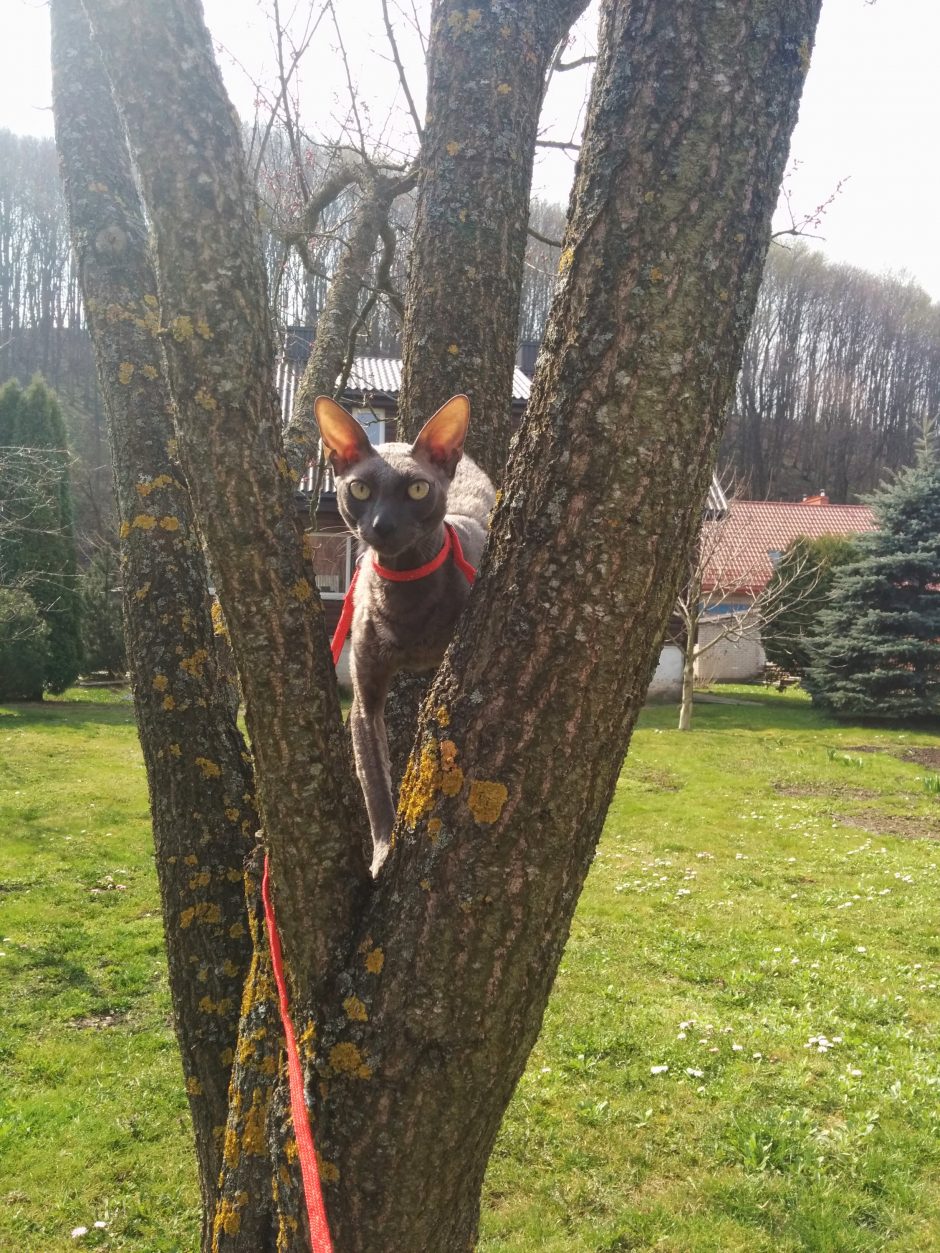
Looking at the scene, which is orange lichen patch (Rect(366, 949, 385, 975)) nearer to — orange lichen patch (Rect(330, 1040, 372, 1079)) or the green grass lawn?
orange lichen patch (Rect(330, 1040, 372, 1079))

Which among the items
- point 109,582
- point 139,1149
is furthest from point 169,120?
point 109,582

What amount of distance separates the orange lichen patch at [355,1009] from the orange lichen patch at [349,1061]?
0.12 feet

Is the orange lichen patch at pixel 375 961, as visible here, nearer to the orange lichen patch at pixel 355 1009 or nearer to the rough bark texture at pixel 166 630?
the orange lichen patch at pixel 355 1009

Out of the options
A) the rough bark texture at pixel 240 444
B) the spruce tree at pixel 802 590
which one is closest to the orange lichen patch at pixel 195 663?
the rough bark texture at pixel 240 444

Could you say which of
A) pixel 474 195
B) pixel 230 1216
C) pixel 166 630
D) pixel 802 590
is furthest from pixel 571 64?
pixel 802 590

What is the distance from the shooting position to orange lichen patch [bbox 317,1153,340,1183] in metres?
1.34

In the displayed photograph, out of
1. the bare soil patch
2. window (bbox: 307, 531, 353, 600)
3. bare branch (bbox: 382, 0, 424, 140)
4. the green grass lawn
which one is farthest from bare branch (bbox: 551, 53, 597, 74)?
window (bbox: 307, 531, 353, 600)

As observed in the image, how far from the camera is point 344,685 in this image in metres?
12.0

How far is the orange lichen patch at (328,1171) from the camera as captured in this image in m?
1.34

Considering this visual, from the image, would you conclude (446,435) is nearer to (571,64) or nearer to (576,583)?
(576,583)

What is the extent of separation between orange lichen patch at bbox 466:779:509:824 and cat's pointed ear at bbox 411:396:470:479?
104cm

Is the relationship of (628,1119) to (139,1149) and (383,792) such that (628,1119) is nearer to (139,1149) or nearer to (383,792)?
(139,1149)

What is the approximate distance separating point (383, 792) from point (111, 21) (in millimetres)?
1555

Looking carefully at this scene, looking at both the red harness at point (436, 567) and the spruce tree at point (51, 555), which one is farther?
the spruce tree at point (51, 555)
